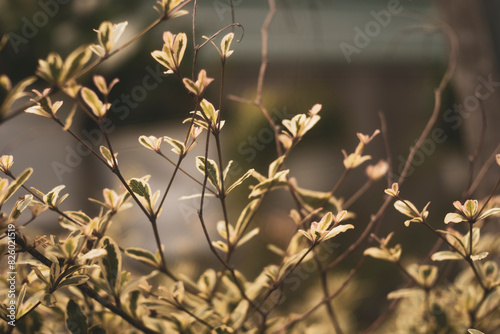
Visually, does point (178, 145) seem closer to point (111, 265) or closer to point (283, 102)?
point (111, 265)

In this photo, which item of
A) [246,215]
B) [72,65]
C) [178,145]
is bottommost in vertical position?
[246,215]

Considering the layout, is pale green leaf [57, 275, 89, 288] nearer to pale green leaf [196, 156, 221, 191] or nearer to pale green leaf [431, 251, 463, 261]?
pale green leaf [196, 156, 221, 191]

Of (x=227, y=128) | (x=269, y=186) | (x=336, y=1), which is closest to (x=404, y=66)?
(x=336, y=1)

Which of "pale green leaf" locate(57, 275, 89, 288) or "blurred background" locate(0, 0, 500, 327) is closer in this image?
"pale green leaf" locate(57, 275, 89, 288)

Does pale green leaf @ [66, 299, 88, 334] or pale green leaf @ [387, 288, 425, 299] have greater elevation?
pale green leaf @ [66, 299, 88, 334]

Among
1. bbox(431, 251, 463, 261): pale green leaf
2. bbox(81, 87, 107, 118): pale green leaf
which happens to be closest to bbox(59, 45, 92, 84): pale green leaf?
bbox(81, 87, 107, 118): pale green leaf

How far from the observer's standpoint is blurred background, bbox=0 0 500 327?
3.07ft

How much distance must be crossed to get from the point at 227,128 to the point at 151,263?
1.28m

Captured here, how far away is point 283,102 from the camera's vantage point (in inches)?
64.8

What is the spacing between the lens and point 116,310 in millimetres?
441

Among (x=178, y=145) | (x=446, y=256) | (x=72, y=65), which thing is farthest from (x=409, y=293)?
(x=72, y=65)

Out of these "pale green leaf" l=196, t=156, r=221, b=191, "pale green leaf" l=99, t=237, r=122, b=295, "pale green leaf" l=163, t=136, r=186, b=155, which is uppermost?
"pale green leaf" l=163, t=136, r=186, b=155

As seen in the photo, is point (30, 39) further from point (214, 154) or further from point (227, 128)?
point (214, 154)

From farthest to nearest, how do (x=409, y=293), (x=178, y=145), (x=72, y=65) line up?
1. (x=409, y=293)
2. (x=178, y=145)
3. (x=72, y=65)
